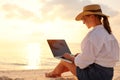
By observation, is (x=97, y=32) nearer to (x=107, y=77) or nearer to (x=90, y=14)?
(x=90, y=14)

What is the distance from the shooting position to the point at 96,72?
4828 mm

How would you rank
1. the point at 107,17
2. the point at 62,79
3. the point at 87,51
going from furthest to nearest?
the point at 62,79, the point at 107,17, the point at 87,51

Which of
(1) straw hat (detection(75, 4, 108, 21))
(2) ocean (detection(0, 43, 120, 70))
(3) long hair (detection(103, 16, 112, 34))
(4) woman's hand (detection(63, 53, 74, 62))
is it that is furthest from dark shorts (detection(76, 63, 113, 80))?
(2) ocean (detection(0, 43, 120, 70))

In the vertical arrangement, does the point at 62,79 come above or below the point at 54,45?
below

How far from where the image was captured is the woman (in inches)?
184

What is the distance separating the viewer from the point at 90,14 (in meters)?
4.88

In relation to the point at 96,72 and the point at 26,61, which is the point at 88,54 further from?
the point at 26,61

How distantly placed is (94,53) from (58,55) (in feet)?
2.98

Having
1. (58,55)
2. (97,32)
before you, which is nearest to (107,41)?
(97,32)

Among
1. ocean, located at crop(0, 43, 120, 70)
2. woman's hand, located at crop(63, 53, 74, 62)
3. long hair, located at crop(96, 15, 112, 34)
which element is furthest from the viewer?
ocean, located at crop(0, 43, 120, 70)

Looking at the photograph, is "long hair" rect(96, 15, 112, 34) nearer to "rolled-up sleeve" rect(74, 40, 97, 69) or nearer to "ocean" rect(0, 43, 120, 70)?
"rolled-up sleeve" rect(74, 40, 97, 69)

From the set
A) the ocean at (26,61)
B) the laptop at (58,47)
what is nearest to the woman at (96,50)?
the laptop at (58,47)

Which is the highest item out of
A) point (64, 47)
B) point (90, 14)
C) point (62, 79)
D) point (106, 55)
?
point (90, 14)

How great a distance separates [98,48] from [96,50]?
4cm
